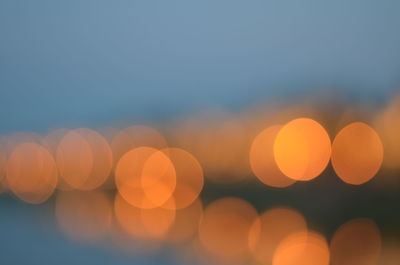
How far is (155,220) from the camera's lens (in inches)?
302

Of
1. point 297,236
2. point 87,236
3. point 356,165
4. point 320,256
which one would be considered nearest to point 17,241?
point 87,236

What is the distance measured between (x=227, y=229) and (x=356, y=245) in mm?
1613

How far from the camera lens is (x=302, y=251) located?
181 inches

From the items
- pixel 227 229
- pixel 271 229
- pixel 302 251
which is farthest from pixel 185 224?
pixel 302 251

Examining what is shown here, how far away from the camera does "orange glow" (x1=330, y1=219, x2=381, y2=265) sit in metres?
4.18

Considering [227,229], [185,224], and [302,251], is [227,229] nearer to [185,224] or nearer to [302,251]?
[185,224]

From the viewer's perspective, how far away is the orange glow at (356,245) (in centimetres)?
418

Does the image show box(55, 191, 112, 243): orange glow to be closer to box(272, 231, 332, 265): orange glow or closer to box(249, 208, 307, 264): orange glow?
box(249, 208, 307, 264): orange glow

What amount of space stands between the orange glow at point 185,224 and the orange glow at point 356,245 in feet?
4.81

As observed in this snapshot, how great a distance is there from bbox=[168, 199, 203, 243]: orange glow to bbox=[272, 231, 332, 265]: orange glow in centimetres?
110

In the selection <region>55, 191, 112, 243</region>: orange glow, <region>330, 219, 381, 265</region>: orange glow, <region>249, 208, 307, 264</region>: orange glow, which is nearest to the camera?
<region>330, 219, 381, 265</region>: orange glow

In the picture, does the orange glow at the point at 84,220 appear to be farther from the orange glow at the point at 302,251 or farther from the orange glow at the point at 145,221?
the orange glow at the point at 302,251

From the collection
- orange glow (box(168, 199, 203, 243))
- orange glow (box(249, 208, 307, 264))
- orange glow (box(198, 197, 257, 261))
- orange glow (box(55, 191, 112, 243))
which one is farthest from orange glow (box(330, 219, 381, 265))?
orange glow (box(55, 191, 112, 243))


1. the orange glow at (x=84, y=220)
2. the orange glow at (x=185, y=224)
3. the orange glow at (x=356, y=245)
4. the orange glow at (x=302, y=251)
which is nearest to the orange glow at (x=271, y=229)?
the orange glow at (x=302, y=251)
